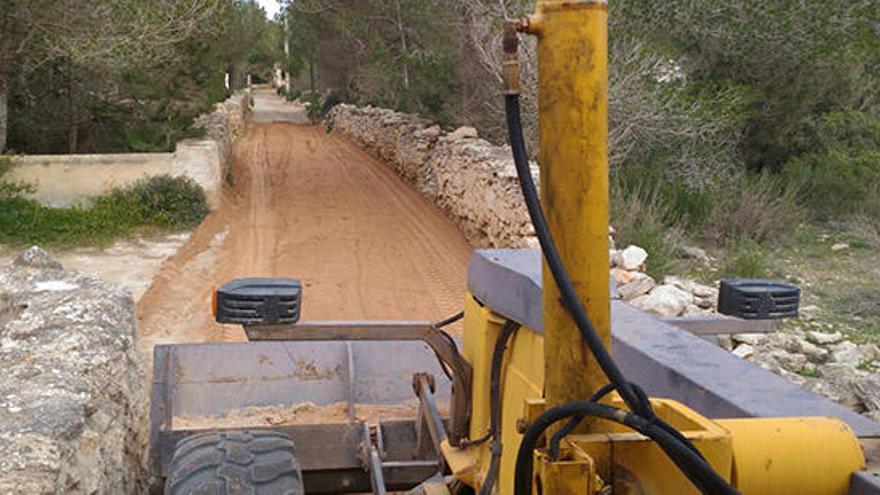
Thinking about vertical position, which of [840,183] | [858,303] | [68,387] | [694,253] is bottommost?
[858,303]

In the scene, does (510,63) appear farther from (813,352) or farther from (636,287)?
(813,352)

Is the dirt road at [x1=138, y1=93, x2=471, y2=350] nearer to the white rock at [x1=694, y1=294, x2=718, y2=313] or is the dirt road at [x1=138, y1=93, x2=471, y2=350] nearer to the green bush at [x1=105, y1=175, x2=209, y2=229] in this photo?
the green bush at [x1=105, y1=175, x2=209, y2=229]

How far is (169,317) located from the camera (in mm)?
9914

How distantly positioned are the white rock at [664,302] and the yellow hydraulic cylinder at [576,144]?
250 inches

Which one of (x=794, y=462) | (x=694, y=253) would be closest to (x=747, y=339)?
(x=694, y=253)

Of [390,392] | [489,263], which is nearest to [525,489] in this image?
[489,263]

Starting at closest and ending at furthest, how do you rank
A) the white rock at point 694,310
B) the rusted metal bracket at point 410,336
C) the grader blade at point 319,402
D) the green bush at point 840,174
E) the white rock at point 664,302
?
1. the rusted metal bracket at point 410,336
2. the grader blade at point 319,402
3. the white rock at point 664,302
4. the white rock at point 694,310
5. the green bush at point 840,174

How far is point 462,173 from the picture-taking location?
14492 millimetres

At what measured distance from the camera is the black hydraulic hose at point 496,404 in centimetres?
281

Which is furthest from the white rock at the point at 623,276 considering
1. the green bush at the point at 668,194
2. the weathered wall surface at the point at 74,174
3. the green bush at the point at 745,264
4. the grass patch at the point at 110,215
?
the weathered wall surface at the point at 74,174

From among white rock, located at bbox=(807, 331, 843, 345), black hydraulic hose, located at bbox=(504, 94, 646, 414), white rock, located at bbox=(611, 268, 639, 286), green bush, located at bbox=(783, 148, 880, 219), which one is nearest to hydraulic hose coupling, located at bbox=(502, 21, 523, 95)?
black hydraulic hose, located at bbox=(504, 94, 646, 414)

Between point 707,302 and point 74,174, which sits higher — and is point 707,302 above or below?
below

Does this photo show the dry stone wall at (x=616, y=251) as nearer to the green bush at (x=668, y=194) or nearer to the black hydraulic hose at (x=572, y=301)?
the green bush at (x=668, y=194)

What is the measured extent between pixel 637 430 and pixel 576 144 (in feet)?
1.90
